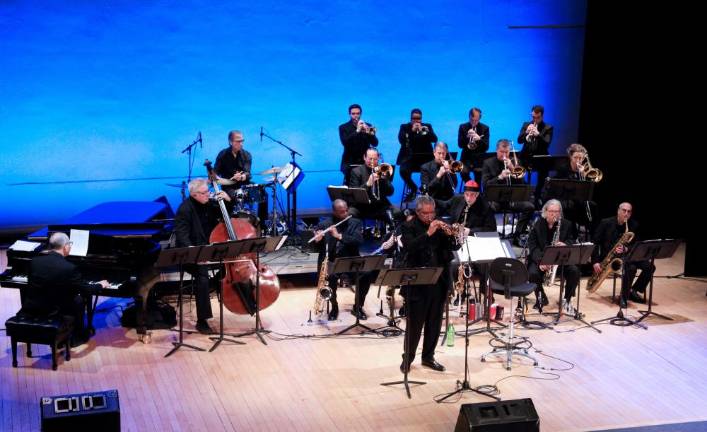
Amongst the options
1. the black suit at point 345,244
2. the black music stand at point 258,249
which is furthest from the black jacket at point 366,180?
the black music stand at point 258,249

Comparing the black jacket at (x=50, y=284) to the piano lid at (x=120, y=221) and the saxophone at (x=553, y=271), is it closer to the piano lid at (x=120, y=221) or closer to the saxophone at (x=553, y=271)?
the piano lid at (x=120, y=221)

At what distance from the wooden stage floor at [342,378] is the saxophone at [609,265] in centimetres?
97

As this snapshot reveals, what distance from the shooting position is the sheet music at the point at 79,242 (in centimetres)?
862

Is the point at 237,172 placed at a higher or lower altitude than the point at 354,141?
lower

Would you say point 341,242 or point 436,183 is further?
point 436,183

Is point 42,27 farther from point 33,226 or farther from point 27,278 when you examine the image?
point 27,278

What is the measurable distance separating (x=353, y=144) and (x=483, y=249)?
10.8ft

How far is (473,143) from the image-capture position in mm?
12391

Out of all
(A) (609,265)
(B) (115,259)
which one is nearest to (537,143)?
(A) (609,265)

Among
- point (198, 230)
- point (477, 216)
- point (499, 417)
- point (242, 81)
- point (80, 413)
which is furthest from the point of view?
point (242, 81)

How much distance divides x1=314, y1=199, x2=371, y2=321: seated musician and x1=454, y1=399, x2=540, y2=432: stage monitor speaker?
134 inches

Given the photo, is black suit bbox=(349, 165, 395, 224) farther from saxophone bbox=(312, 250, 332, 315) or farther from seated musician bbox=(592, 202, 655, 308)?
seated musician bbox=(592, 202, 655, 308)

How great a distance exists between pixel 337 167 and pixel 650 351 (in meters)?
6.64

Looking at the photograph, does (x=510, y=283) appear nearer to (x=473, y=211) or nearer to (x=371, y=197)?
(x=473, y=211)
